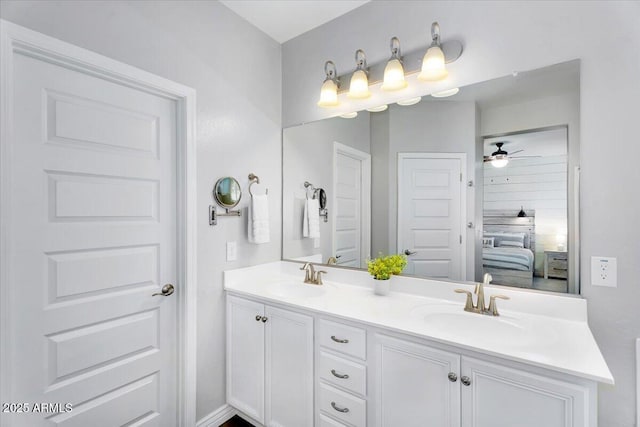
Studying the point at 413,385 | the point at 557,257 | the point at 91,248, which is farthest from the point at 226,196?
the point at 557,257

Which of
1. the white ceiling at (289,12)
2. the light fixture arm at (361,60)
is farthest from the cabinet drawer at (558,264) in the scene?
the white ceiling at (289,12)

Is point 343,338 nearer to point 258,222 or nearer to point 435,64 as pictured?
point 258,222

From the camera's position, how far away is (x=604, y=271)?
4.00ft

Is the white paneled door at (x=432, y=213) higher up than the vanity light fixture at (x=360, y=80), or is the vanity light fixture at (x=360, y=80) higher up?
the vanity light fixture at (x=360, y=80)

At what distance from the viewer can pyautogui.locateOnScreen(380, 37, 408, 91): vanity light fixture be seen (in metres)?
1.67

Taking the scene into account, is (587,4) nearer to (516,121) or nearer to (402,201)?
(516,121)

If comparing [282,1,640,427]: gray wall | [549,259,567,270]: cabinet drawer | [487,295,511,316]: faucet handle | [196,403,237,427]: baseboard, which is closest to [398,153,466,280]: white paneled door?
[487,295,511,316]: faucet handle

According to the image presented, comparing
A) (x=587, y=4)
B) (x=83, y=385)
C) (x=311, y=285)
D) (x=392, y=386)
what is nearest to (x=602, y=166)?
(x=587, y=4)

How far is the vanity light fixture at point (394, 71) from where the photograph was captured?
5.47 feet

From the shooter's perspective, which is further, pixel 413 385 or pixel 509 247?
pixel 509 247

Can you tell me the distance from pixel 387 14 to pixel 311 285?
177cm

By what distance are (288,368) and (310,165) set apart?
1357 mm

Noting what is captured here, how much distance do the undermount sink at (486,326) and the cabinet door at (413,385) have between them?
13 centimetres

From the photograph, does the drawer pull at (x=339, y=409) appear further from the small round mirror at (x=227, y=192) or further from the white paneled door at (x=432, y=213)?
the small round mirror at (x=227, y=192)
